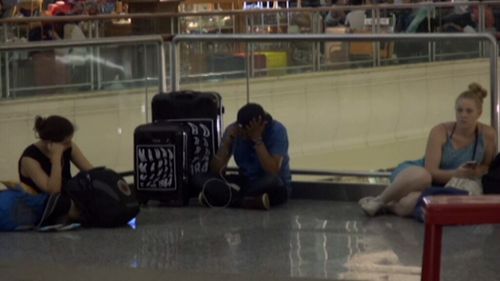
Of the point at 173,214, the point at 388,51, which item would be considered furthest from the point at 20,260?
the point at 388,51

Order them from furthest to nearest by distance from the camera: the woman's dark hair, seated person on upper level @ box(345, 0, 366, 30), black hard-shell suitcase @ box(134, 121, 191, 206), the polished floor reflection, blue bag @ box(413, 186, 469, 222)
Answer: seated person on upper level @ box(345, 0, 366, 30) → black hard-shell suitcase @ box(134, 121, 191, 206) → the woman's dark hair → blue bag @ box(413, 186, 469, 222) → the polished floor reflection

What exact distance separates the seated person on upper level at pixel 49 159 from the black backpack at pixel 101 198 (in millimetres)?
110

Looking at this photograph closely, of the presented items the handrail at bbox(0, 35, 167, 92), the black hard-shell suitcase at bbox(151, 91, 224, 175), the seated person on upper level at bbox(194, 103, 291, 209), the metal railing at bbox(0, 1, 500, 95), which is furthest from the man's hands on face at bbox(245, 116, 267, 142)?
the handrail at bbox(0, 35, 167, 92)

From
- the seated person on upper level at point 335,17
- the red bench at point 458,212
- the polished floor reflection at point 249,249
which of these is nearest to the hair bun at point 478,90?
the polished floor reflection at point 249,249

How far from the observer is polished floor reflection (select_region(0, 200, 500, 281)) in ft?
22.5

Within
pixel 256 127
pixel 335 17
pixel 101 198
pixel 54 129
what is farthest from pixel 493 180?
pixel 335 17

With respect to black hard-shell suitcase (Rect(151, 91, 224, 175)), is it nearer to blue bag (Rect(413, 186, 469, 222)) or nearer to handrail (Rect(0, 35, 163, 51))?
handrail (Rect(0, 35, 163, 51))

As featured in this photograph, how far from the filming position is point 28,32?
592 inches

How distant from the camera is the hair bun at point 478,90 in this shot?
8559 mm

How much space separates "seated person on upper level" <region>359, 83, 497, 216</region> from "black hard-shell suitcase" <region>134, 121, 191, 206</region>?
4.65 ft

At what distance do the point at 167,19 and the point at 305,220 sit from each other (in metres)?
7.00

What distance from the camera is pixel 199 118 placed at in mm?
9328

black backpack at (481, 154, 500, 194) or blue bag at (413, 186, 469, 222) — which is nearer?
blue bag at (413, 186, 469, 222)

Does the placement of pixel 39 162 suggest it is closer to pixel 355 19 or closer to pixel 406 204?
pixel 406 204
